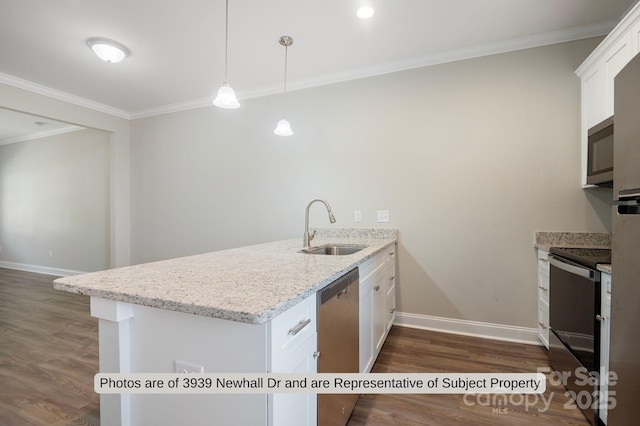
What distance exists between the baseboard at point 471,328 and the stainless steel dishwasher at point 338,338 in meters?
1.44

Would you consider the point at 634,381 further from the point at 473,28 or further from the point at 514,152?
the point at 473,28

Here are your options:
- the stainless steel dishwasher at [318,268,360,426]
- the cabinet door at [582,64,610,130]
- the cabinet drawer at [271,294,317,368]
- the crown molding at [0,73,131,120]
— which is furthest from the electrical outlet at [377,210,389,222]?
the crown molding at [0,73,131,120]

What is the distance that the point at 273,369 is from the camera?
78cm

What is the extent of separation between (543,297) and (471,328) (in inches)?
26.0

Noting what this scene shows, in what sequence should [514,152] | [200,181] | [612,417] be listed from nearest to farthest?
[612,417] → [514,152] → [200,181]

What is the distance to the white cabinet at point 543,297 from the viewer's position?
85.4 inches

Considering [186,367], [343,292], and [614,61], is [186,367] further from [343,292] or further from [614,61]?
[614,61]

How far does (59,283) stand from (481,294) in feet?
9.78

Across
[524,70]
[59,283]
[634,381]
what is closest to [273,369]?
[59,283]

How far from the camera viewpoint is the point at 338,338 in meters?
1.26

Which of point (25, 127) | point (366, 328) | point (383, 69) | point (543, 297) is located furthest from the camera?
point (25, 127)

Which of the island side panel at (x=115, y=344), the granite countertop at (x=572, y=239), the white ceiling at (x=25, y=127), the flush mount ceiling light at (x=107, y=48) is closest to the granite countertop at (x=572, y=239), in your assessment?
the granite countertop at (x=572, y=239)

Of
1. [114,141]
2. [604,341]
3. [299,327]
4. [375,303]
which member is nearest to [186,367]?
[299,327]

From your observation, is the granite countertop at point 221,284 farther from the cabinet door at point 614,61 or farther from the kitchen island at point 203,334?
the cabinet door at point 614,61
